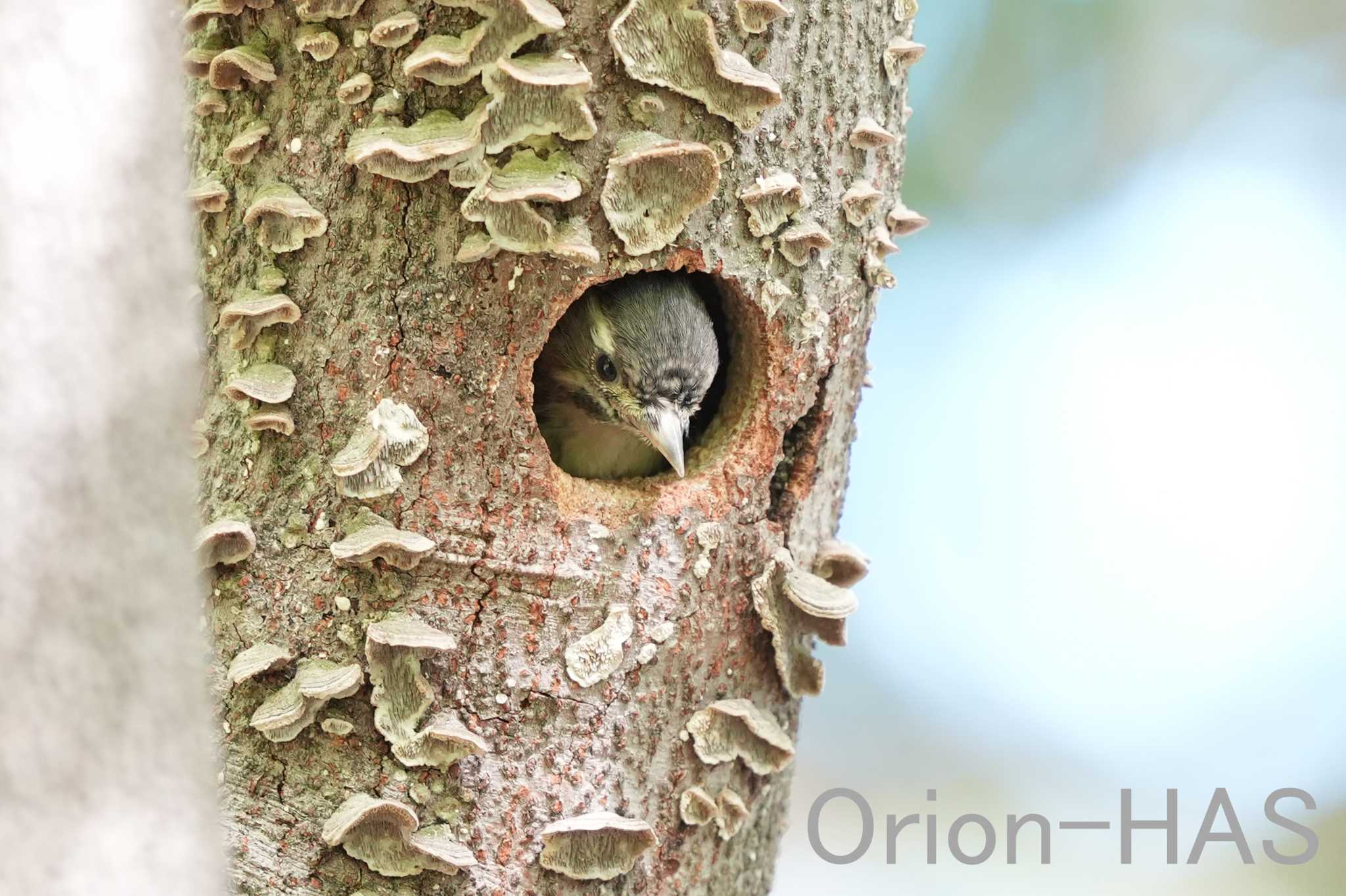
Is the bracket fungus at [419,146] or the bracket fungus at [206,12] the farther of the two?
the bracket fungus at [206,12]

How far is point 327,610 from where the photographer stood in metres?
1.88

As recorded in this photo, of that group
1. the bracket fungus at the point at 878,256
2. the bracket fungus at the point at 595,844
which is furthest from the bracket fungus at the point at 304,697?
the bracket fungus at the point at 878,256

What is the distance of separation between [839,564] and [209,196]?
1.30 meters

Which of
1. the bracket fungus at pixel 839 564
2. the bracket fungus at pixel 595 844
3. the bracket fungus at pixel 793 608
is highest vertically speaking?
the bracket fungus at pixel 839 564

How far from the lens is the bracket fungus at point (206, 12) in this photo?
1870 mm

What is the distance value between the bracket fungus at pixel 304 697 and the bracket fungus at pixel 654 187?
0.79 meters

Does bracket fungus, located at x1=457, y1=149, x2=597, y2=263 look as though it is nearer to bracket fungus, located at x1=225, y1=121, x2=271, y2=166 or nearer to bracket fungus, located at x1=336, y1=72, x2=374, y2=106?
bracket fungus, located at x1=336, y1=72, x2=374, y2=106

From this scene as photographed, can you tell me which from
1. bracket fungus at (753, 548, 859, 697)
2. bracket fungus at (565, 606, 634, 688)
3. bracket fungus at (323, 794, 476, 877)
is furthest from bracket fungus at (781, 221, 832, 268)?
bracket fungus at (323, 794, 476, 877)

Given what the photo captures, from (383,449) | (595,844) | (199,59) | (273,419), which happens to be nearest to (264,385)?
(273,419)

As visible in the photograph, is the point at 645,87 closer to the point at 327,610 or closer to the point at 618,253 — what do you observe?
the point at 618,253

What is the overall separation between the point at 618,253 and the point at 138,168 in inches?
31.7

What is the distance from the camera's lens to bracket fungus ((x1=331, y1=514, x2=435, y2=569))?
1808 mm

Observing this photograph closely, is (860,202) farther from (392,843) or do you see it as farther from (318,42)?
(392,843)

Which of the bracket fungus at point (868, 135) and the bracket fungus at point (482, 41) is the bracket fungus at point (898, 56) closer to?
the bracket fungus at point (868, 135)
